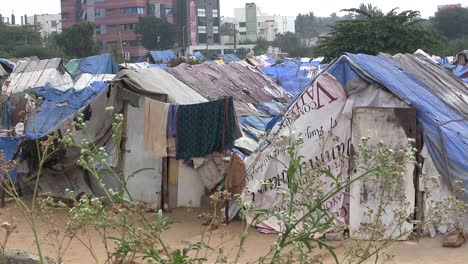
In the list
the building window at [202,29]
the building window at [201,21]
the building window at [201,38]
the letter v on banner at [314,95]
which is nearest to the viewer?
the letter v on banner at [314,95]

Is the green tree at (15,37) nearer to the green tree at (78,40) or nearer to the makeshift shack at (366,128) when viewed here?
the green tree at (78,40)

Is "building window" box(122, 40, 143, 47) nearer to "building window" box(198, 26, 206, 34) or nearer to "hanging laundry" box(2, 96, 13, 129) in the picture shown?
"building window" box(198, 26, 206, 34)

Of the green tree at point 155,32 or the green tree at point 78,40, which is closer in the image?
the green tree at point 78,40

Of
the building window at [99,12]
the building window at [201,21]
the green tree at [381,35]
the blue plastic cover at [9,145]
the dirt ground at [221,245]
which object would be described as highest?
the building window at [99,12]

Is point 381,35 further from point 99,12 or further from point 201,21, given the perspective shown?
point 201,21

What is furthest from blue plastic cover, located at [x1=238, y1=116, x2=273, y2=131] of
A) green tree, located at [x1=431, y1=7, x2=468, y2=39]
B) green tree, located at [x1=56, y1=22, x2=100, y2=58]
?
green tree, located at [x1=431, y1=7, x2=468, y2=39]

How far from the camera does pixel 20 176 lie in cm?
1070

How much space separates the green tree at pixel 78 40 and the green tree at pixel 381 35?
3381 cm

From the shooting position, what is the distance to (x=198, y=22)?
82.1 m

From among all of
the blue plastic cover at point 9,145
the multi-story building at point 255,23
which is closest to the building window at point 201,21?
the multi-story building at point 255,23

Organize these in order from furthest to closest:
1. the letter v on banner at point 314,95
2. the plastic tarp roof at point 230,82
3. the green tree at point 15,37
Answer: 1. the green tree at point 15,37
2. the plastic tarp roof at point 230,82
3. the letter v on banner at point 314,95

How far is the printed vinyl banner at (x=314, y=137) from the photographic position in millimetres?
7898

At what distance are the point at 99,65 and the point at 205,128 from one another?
661 inches

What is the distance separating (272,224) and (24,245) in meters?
3.21
